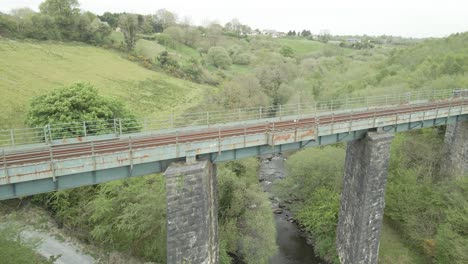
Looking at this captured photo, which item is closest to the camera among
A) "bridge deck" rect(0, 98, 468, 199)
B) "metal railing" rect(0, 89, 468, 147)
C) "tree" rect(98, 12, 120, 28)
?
"bridge deck" rect(0, 98, 468, 199)

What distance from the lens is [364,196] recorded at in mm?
21484

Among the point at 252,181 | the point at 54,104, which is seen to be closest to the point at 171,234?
the point at 252,181

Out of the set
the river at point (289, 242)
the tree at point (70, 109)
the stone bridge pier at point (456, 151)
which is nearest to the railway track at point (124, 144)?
the tree at point (70, 109)

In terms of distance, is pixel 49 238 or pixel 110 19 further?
pixel 110 19

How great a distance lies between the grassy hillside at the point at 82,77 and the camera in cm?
3862

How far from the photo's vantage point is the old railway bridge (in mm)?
14375

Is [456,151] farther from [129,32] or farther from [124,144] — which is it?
[129,32]

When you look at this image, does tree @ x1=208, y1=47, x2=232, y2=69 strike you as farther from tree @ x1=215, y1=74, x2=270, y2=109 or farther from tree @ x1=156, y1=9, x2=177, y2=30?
tree @ x1=215, y1=74, x2=270, y2=109

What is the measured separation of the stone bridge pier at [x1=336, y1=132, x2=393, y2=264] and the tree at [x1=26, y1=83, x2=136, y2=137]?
16.2 metres

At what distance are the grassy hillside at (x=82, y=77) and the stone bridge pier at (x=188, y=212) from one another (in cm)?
2469

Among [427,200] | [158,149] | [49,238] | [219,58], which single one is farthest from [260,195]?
[219,58]

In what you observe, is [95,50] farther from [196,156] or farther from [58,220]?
[196,156]

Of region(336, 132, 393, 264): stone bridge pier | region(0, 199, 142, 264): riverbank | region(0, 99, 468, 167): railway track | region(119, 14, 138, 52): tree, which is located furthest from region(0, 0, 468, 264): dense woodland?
region(119, 14, 138, 52): tree

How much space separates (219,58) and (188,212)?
199ft
